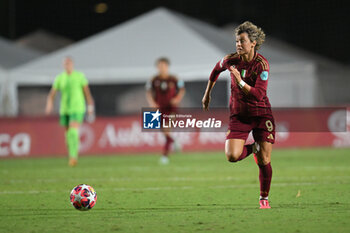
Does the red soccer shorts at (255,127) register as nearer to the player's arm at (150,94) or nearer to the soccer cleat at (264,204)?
the soccer cleat at (264,204)

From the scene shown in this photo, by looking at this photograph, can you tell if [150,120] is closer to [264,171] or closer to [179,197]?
[179,197]

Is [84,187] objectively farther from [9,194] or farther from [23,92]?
[23,92]

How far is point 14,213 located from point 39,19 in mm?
27153

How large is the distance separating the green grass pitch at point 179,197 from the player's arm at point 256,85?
3.82ft

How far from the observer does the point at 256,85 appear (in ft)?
21.8

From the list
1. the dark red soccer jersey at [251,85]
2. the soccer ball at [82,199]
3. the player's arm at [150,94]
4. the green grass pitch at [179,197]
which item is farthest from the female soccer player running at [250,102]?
the player's arm at [150,94]

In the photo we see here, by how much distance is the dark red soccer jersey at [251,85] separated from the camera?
21.9 feet

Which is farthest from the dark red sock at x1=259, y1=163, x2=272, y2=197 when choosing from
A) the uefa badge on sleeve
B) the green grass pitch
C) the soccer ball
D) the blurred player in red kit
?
the blurred player in red kit

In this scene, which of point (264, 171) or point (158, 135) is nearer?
point (264, 171)

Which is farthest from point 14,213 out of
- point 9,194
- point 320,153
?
point 320,153

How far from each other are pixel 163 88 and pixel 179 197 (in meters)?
7.09

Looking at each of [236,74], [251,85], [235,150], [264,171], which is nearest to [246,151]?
[235,150]

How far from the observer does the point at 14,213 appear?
6824 millimetres

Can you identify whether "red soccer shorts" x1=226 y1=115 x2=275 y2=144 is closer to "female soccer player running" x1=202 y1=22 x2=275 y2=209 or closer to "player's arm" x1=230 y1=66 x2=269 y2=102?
"female soccer player running" x1=202 y1=22 x2=275 y2=209
